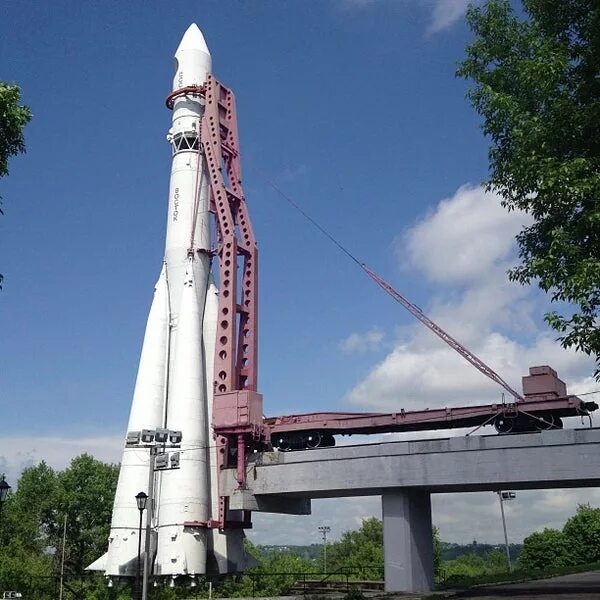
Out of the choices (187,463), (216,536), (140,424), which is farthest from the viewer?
(140,424)

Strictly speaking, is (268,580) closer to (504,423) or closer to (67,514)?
(67,514)

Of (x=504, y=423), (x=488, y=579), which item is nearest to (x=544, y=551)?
(x=488, y=579)

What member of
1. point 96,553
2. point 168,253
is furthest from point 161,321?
point 96,553

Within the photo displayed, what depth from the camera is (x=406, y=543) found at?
30.4 metres

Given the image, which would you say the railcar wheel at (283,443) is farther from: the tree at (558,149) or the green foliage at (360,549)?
the green foliage at (360,549)

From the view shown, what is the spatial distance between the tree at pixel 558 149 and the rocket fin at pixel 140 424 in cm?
2469

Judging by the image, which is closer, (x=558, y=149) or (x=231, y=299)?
(x=558, y=149)

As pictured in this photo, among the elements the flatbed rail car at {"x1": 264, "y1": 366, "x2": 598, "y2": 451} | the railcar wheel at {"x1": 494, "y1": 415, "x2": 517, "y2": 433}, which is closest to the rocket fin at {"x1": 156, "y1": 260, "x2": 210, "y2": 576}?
the flatbed rail car at {"x1": 264, "y1": 366, "x2": 598, "y2": 451}

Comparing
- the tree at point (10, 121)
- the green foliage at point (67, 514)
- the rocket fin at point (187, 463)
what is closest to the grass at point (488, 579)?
the rocket fin at point (187, 463)

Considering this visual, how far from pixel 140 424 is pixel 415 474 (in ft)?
48.9

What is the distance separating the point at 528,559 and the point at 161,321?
56494mm

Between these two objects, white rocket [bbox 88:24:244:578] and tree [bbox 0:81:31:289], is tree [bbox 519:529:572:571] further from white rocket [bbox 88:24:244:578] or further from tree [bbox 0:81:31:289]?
tree [bbox 0:81:31:289]

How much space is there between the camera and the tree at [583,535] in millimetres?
71312

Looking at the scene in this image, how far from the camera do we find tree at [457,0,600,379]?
1435 centimetres
